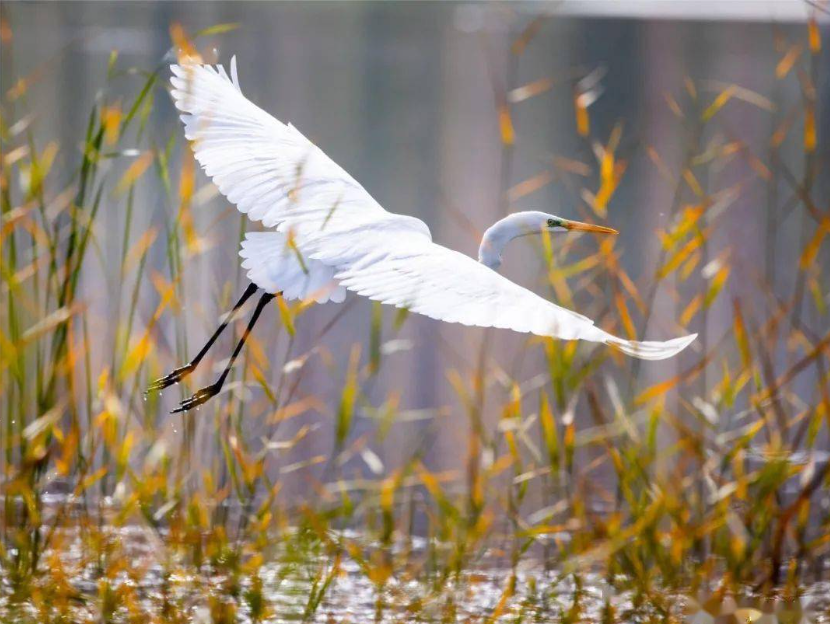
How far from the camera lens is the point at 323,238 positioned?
179 centimetres

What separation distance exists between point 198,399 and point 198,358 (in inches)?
2.8

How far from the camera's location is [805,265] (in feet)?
6.63

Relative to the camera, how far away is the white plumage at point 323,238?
4.87ft

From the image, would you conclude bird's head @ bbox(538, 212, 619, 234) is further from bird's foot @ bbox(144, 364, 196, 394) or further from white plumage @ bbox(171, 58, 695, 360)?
bird's foot @ bbox(144, 364, 196, 394)

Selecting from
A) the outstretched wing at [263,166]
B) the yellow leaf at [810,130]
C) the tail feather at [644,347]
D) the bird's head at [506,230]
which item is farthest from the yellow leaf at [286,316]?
the yellow leaf at [810,130]

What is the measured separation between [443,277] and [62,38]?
5444mm

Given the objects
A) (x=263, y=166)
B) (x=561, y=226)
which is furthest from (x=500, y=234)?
(x=263, y=166)

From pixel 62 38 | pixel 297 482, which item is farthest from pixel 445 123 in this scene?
pixel 297 482

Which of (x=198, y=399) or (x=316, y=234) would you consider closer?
(x=316, y=234)

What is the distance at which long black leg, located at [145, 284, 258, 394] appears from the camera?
1.91 m

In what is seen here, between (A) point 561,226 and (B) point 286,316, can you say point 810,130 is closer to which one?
(A) point 561,226

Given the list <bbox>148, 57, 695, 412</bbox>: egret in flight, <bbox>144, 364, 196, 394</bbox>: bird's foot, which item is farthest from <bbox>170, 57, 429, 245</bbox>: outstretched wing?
<bbox>144, 364, 196, 394</bbox>: bird's foot

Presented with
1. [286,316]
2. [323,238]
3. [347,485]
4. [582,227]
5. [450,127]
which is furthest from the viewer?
[450,127]

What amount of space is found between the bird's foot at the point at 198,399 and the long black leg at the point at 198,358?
0.13 ft
